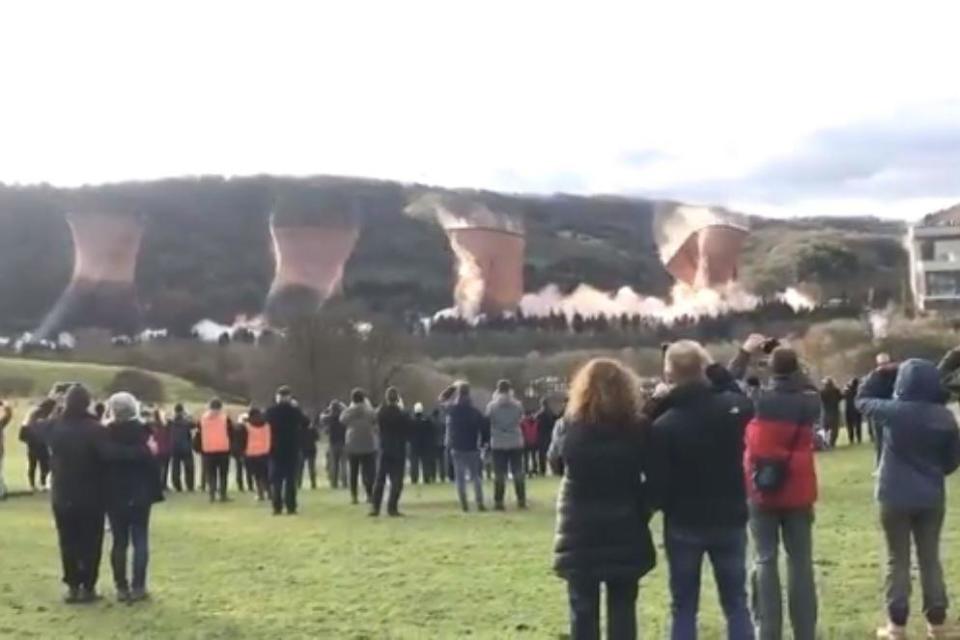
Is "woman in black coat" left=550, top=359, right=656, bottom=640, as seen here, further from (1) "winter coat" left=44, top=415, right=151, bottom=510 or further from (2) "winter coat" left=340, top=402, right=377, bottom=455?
(2) "winter coat" left=340, top=402, right=377, bottom=455

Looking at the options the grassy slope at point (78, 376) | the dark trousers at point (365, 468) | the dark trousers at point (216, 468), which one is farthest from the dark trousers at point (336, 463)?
the grassy slope at point (78, 376)

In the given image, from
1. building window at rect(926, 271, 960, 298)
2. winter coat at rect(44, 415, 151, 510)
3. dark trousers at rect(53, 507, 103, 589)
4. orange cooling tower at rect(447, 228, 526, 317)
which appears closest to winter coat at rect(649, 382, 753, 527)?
winter coat at rect(44, 415, 151, 510)

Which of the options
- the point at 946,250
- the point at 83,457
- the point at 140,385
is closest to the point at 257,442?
the point at 83,457

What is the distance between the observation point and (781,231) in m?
193

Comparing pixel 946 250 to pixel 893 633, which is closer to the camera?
pixel 893 633

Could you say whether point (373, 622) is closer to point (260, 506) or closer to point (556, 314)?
point (260, 506)

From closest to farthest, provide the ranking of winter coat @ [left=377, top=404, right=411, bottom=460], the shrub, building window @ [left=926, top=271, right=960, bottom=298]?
1. winter coat @ [left=377, top=404, right=411, bottom=460]
2. the shrub
3. building window @ [left=926, top=271, right=960, bottom=298]

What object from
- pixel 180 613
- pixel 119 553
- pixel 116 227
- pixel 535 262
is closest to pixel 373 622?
pixel 180 613

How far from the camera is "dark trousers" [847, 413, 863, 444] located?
1238 inches

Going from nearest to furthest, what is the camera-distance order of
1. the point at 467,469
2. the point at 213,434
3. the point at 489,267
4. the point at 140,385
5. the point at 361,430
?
the point at 467,469, the point at 361,430, the point at 213,434, the point at 140,385, the point at 489,267

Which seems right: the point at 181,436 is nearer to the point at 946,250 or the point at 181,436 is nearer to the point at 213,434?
the point at 213,434

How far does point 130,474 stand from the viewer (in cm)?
1278

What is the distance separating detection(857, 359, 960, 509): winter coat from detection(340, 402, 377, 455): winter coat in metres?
13.3

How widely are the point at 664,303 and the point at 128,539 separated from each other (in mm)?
105927
